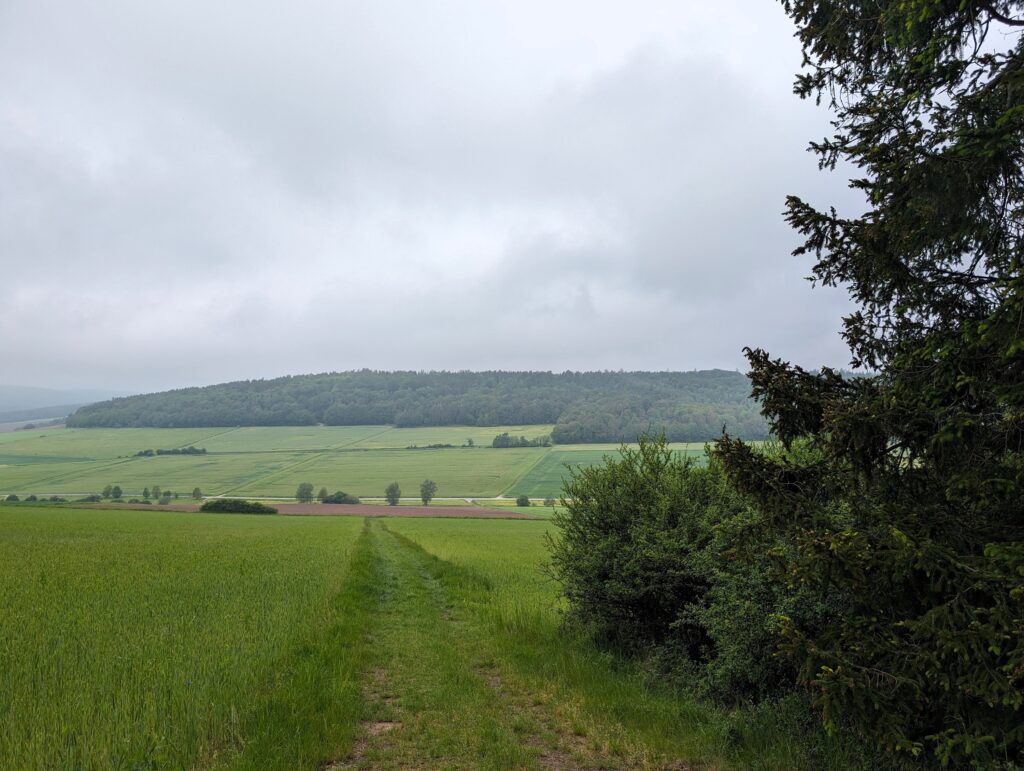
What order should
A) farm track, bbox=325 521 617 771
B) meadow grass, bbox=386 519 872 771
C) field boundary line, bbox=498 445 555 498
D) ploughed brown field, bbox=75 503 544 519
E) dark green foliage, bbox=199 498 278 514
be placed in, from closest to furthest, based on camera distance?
1. meadow grass, bbox=386 519 872 771
2. farm track, bbox=325 521 617 771
3. ploughed brown field, bbox=75 503 544 519
4. dark green foliage, bbox=199 498 278 514
5. field boundary line, bbox=498 445 555 498

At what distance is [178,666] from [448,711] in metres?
3.94

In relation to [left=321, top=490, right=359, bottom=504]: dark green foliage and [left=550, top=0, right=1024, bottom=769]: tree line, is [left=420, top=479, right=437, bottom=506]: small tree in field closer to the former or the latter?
[left=321, top=490, right=359, bottom=504]: dark green foliage

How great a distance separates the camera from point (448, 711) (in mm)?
6281

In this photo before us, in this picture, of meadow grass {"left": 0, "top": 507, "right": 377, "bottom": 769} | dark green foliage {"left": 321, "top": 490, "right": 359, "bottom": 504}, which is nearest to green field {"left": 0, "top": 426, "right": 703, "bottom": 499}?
dark green foliage {"left": 321, "top": 490, "right": 359, "bottom": 504}

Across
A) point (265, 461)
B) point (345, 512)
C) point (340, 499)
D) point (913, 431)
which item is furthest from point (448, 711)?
point (265, 461)

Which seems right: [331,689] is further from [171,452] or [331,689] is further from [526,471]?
[171,452]

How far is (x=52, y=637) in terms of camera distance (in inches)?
340

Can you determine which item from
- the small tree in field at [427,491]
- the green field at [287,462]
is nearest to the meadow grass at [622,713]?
the green field at [287,462]

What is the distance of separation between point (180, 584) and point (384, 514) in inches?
1978

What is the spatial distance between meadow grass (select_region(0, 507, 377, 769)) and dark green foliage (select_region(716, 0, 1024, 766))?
4918mm

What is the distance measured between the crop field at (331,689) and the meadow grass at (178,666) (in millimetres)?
30

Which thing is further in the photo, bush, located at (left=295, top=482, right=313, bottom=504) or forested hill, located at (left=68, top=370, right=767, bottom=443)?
forested hill, located at (left=68, top=370, right=767, bottom=443)

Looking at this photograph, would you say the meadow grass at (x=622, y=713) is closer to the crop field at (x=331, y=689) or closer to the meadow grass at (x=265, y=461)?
the crop field at (x=331, y=689)

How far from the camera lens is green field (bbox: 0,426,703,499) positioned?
92.6 meters
